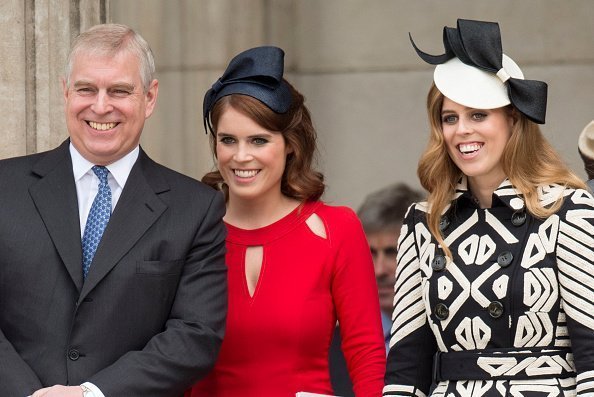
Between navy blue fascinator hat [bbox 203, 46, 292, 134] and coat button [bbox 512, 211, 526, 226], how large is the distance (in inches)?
37.3

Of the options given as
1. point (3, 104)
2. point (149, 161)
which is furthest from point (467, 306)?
point (3, 104)

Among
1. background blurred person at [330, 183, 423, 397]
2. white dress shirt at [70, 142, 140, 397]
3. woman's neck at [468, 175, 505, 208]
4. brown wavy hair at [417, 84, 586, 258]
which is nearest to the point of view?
brown wavy hair at [417, 84, 586, 258]

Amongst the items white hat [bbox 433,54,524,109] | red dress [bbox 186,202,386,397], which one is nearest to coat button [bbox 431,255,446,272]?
white hat [bbox 433,54,524,109]

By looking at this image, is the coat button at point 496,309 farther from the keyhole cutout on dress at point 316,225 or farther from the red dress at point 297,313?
the keyhole cutout on dress at point 316,225

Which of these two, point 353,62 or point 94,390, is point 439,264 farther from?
point 353,62

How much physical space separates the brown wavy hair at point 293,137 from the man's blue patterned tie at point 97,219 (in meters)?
0.55

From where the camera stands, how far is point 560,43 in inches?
283

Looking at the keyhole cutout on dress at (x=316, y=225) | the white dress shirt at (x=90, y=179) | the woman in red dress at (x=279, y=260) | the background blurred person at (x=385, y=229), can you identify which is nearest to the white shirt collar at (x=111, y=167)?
the white dress shirt at (x=90, y=179)

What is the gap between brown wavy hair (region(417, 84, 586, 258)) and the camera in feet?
14.1

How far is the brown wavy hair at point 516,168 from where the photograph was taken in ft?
14.1

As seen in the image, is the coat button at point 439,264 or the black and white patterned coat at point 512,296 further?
the coat button at point 439,264

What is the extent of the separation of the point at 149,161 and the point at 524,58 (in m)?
2.99

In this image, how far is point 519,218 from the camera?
4.32 m

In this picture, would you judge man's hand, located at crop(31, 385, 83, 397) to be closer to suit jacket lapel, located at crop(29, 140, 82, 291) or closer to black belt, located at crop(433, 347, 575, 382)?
suit jacket lapel, located at crop(29, 140, 82, 291)
